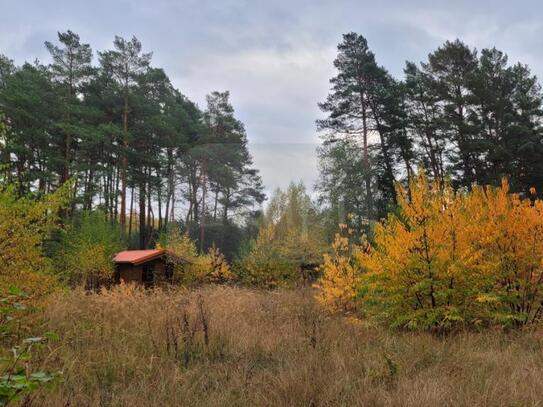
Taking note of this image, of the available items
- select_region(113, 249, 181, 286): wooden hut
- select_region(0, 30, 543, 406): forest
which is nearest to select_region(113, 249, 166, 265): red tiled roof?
select_region(113, 249, 181, 286): wooden hut

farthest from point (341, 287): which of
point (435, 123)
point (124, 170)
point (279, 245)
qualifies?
point (124, 170)

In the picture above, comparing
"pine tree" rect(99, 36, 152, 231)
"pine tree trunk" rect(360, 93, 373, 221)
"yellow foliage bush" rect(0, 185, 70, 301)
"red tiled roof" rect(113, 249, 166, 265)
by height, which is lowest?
"red tiled roof" rect(113, 249, 166, 265)

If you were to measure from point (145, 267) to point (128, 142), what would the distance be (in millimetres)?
10618

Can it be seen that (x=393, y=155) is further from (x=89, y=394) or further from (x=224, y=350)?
(x=89, y=394)

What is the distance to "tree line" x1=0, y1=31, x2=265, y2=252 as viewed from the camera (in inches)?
936

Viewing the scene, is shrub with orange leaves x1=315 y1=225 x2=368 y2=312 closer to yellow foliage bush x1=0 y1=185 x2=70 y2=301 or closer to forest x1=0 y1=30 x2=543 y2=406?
forest x1=0 y1=30 x2=543 y2=406

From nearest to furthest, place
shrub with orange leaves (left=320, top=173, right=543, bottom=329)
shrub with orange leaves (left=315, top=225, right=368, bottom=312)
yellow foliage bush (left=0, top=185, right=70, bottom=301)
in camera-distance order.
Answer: yellow foliage bush (left=0, top=185, right=70, bottom=301) → shrub with orange leaves (left=320, top=173, right=543, bottom=329) → shrub with orange leaves (left=315, top=225, right=368, bottom=312)

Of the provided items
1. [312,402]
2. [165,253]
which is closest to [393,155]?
[165,253]

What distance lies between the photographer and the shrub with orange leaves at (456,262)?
593 centimetres

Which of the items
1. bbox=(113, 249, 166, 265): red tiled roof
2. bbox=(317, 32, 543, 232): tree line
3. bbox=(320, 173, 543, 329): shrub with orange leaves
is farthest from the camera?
bbox=(317, 32, 543, 232): tree line

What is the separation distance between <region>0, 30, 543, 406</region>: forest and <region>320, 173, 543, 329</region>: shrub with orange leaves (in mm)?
32

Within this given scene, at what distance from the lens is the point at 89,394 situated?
368 cm

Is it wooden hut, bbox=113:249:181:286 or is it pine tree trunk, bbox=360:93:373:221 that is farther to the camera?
pine tree trunk, bbox=360:93:373:221

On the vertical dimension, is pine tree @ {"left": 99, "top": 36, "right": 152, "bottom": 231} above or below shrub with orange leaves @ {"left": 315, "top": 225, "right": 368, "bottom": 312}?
above
